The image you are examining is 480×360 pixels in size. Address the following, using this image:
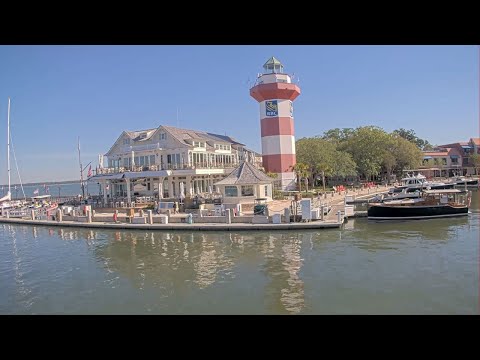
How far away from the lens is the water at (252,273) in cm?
1180

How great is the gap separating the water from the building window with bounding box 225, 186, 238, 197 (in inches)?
396

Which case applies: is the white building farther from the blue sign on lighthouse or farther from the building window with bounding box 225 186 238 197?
the blue sign on lighthouse

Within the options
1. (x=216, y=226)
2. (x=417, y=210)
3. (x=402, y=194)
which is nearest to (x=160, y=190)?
(x=216, y=226)

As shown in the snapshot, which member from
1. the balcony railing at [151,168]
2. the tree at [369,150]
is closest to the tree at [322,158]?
the tree at [369,150]

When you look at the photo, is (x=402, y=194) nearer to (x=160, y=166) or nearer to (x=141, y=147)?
(x=160, y=166)

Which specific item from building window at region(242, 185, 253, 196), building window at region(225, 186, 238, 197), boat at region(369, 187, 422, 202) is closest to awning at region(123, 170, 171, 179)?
building window at region(225, 186, 238, 197)

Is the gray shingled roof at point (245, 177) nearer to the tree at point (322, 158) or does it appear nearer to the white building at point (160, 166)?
the white building at point (160, 166)

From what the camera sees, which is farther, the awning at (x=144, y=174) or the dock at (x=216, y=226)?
the awning at (x=144, y=174)

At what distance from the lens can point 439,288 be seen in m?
12.6

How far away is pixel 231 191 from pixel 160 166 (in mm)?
9247

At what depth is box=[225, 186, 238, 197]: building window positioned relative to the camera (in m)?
34.8

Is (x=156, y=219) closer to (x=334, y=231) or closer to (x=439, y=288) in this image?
(x=334, y=231)

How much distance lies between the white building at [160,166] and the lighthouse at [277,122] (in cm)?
582
